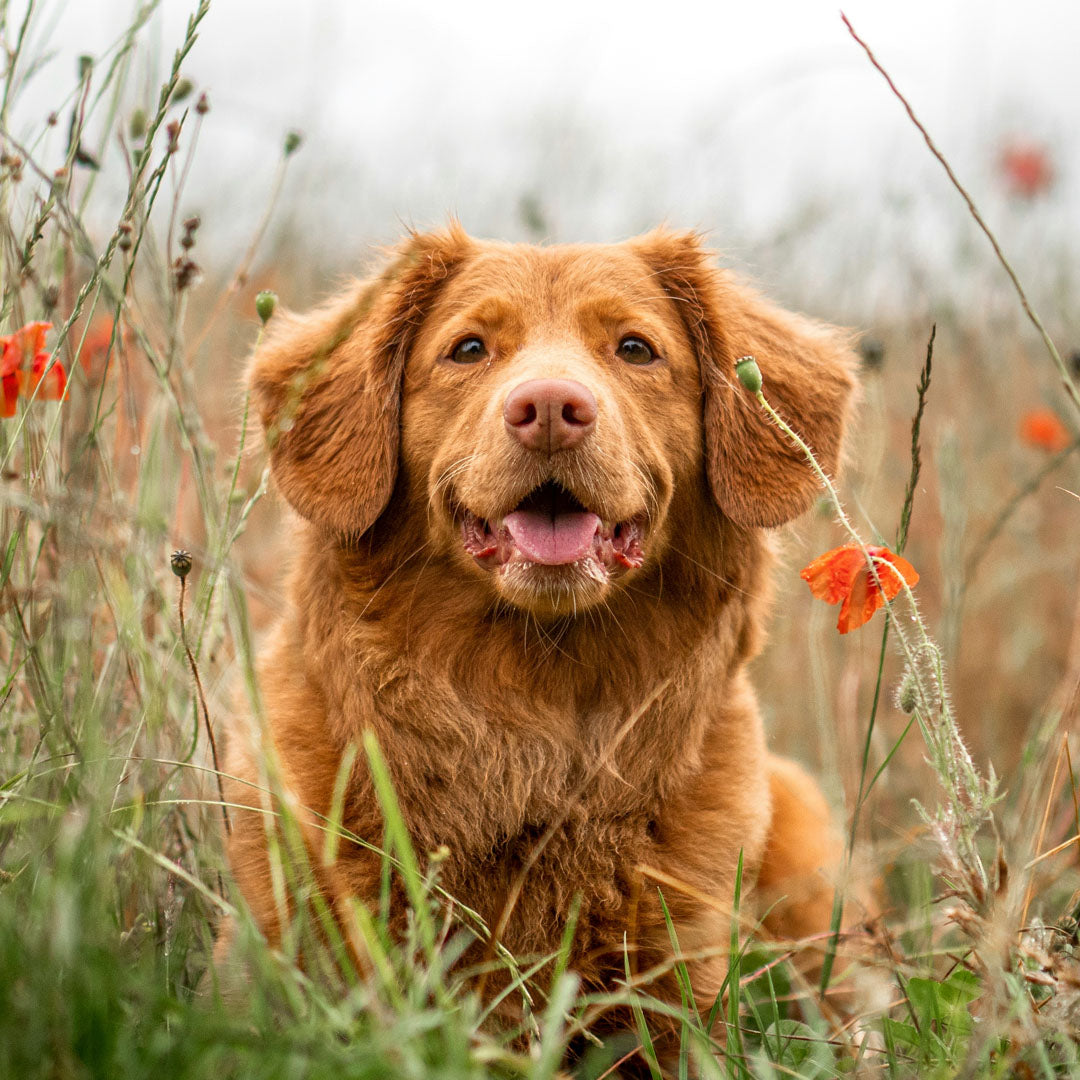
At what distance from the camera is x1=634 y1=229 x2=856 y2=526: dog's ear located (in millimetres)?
2836

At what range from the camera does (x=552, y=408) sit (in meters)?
2.32

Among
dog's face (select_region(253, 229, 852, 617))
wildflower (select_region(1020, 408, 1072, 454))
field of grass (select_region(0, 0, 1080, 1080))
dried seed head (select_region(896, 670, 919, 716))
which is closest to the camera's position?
field of grass (select_region(0, 0, 1080, 1080))

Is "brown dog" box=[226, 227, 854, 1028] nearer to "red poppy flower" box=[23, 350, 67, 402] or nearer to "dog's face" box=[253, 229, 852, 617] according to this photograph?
"dog's face" box=[253, 229, 852, 617]

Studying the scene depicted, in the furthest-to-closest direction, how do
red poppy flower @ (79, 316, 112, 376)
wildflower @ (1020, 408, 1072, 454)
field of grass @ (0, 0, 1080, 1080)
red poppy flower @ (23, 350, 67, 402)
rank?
wildflower @ (1020, 408, 1072, 454)
red poppy flower @ (79, 316, 112, 376)
red poppy flower @ (23, 350, 67, 402)
field of grass @ (0, 0, 1080, 1080)

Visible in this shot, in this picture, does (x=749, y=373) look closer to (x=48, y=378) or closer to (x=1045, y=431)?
(x=48, y=378)

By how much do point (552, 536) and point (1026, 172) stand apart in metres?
3.84

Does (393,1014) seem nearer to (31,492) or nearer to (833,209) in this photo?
(31,492)

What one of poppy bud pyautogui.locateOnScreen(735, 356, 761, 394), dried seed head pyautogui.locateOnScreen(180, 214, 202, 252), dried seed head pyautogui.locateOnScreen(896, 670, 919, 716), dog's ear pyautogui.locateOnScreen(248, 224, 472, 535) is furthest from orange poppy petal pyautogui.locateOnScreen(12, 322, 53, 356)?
dried seed head pyautogui.locateOnScreen(896, 670, 919, 716)

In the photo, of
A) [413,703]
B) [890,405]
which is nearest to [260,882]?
[413,703]

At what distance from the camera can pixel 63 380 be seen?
2307 mm

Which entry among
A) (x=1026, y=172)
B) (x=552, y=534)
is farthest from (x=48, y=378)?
(x=1026, y=172)

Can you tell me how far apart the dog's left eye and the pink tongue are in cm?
50

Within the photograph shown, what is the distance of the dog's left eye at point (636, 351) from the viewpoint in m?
2.84

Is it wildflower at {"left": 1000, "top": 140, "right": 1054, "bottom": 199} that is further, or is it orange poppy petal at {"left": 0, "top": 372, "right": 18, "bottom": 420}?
wildflower at {"left": 1000, "top": 140, "right": 1054, "bottom": 199}
